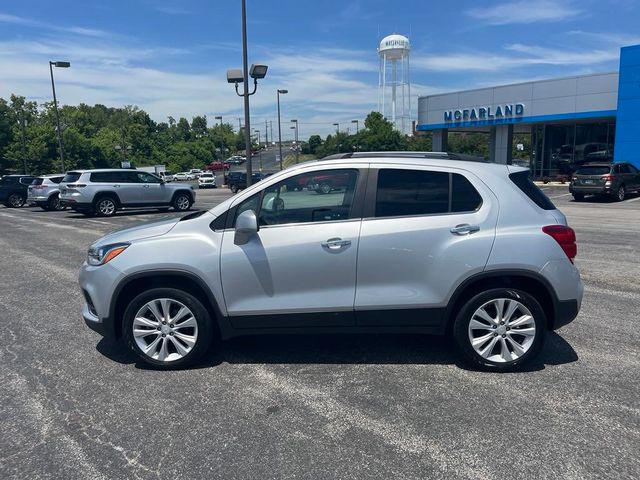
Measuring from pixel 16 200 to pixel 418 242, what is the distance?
28.4m

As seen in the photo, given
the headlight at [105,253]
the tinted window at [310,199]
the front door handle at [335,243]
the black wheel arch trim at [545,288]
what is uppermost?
the tinted window at [310,199]

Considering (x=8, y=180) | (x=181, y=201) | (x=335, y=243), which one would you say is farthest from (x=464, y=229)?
(x=8, y=180)

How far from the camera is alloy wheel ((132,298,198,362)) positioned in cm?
440

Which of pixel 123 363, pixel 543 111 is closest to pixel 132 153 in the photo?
pixel 543 111

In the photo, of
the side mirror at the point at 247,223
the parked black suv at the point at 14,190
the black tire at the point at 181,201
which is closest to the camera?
the side mirror at the point at 247,223

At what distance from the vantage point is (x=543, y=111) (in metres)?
33.4

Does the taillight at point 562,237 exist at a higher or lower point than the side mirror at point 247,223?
lower

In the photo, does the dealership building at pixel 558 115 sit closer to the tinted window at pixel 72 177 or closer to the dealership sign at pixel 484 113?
the dealership sign at pixel 484 113

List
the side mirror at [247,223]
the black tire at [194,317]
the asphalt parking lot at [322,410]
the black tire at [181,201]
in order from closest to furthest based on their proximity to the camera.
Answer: the asphalt parking lot at [322,410], the side mirror at [247,223], the black tire at [194,317], the black tire at [181,201]

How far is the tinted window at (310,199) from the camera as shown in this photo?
438 cm

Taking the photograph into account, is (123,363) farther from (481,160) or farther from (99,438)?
(481,160)

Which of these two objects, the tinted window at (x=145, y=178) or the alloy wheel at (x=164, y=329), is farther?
the tinted window at (x=145, y=178)

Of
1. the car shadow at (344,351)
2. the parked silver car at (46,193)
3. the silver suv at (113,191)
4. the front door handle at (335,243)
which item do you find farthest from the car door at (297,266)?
the parked silver car at (46,193)

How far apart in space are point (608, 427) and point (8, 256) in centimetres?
1109
